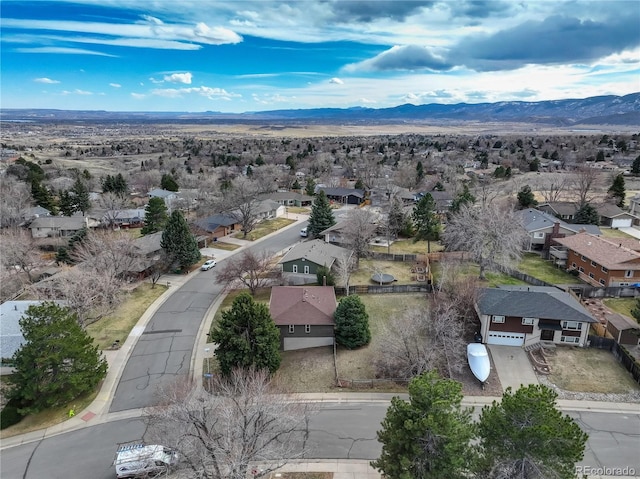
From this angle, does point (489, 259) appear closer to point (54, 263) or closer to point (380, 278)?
point (380, 278)

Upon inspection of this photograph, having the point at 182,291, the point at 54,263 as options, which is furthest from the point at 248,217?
the point at 54,263

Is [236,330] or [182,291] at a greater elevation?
[236,330]

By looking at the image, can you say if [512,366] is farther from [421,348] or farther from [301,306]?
[301,306]

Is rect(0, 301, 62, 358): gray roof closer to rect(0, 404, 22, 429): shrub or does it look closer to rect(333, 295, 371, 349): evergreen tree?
rect(0, 404, 22, 429): shrub

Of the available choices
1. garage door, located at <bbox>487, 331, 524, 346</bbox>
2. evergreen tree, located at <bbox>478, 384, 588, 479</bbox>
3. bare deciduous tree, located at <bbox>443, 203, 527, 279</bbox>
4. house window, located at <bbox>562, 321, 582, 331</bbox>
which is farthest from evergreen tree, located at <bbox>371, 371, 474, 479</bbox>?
bare deciduous tree, located at <bbox>443, 203, 527, 279</bbox>

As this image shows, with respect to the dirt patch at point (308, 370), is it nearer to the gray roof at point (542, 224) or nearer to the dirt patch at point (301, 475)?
the dirt patch at point (301, 475)
